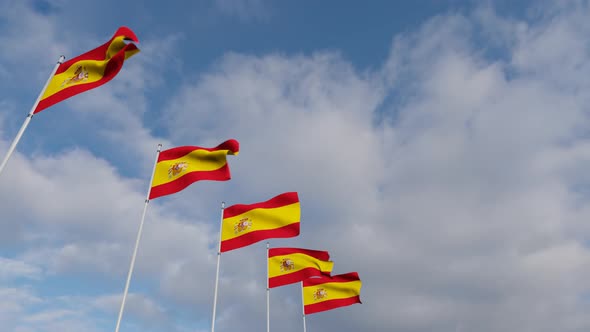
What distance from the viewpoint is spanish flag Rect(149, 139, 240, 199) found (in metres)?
22.2

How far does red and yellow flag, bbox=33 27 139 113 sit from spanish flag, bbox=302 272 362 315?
97.8 feet

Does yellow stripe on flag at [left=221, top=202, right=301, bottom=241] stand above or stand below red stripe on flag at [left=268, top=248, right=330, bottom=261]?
below

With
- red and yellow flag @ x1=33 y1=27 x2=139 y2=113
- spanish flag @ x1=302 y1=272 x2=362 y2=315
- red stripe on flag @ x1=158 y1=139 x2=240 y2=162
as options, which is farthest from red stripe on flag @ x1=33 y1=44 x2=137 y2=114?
spanish flag @ x1=302 y1=272 x2=362 y2=315

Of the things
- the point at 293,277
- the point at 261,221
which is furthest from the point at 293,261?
the point at 261,221

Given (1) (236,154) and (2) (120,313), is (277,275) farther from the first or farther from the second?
(2) (120,313)

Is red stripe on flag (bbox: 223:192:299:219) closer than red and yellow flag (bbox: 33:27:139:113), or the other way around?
red and yellow flag (bbox: 33:27:139:113)

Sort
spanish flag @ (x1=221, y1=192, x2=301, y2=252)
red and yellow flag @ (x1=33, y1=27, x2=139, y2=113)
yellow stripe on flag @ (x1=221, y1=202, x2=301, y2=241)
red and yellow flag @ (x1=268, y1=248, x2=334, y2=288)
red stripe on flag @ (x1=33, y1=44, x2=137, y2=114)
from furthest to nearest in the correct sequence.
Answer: red and yellow flag @ (x1=268, y1=248, x2=334, y2=288) → yellow stripe on flag @ (x1=221, y1=202, x2=301, y2=241) → spanish flag @ (x1=221, y1=192, x2=301, y2=252) → red and yellow flag @ (x1=33, y1=27, x2=139, y2=113) → red stripe on flag @ (x1=33, y1=44, x2=137, y2=114)

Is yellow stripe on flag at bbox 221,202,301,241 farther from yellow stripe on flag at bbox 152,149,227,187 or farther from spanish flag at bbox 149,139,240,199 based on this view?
yellow stripe on flag at bbox 152,149,227,187

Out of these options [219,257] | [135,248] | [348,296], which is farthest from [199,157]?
[348,296]

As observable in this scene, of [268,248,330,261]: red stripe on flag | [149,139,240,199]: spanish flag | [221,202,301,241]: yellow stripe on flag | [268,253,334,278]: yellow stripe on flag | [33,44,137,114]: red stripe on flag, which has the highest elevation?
[268,248,330,261]: red stripe on flag

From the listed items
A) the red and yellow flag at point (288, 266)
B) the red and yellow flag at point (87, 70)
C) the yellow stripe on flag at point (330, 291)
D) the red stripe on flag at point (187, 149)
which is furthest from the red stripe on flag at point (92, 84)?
the yellow stripe on flag at point (330, 291)

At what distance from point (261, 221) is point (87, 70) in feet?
49.3

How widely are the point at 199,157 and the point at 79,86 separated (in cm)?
750

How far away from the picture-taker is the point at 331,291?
4150 centimetres
